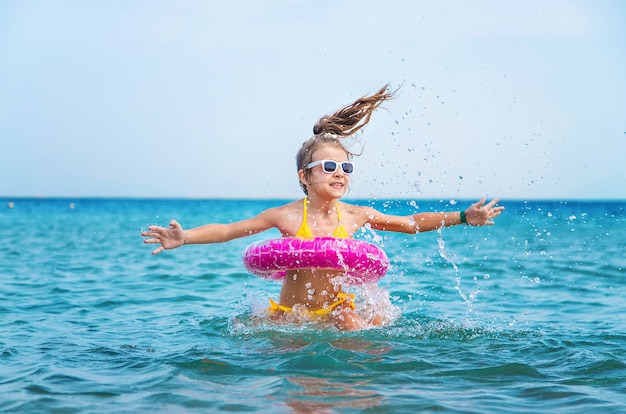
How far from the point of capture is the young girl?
19.1 feet

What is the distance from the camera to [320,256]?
18.4ft

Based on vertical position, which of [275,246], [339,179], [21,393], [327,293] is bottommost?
[21,393]

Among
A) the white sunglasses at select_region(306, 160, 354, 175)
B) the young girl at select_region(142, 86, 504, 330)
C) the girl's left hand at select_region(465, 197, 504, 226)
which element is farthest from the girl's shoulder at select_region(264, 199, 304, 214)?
the girl's left hand at select_region(465, 197, 504, 226)

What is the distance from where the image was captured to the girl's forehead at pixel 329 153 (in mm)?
6031

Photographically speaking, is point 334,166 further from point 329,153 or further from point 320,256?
point 320,256

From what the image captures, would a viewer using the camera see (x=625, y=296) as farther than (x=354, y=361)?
Yes

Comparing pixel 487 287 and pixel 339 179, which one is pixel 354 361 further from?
pixel 487 287

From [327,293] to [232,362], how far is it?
1.34m

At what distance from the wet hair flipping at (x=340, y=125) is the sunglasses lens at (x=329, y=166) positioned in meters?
0.23

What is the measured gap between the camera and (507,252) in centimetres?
1645

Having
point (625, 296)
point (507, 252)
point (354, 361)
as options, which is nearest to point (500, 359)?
point (354, 361)

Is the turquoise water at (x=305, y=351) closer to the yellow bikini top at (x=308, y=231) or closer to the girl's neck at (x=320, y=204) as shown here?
the yellow bikini top at (x=308, y=231)

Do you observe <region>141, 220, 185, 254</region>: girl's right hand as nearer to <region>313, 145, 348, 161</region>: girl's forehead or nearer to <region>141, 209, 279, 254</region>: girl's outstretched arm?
<region>141, 209, 279, 254</region>: girl's outstretched arm

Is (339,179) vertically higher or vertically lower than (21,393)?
higher
